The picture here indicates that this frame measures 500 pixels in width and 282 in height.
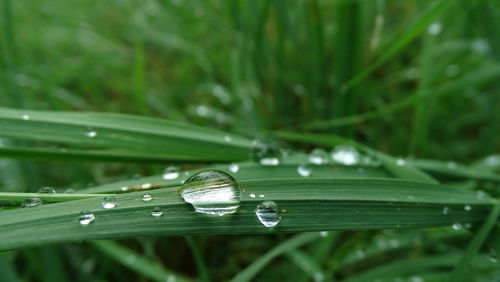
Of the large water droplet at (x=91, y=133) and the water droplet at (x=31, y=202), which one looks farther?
the large water droplet at (x=91, y=133)

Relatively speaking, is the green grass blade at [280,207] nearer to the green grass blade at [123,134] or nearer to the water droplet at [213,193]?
the water droplet at [213,193]

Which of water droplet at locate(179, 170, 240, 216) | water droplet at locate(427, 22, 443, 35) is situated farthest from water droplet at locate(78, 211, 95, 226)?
water droplet at locate(427, 22, 443, 35)

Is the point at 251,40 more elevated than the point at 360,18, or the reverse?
the point at 251,40

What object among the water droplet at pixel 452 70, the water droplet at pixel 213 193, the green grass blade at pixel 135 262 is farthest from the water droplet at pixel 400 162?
the water droplet at pixel 452 70

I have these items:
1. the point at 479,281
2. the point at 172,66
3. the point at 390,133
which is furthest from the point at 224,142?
the point at 172,66

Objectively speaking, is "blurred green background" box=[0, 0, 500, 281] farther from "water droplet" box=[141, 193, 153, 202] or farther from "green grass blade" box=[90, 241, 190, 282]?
"water droplet" box=[141, 193, 153, 202]

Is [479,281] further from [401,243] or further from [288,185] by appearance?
[288,185]

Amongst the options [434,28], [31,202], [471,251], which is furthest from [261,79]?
[31,202]
